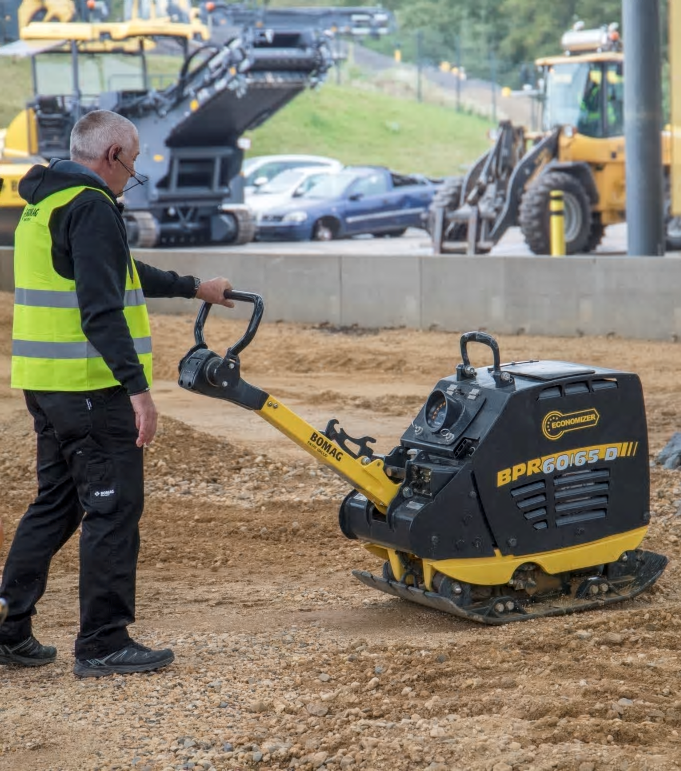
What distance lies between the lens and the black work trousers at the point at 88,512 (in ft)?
15.0

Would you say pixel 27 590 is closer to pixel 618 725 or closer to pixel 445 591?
pixel 445 591

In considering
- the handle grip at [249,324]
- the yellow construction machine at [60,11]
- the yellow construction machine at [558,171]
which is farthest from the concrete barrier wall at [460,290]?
the yellow construction machine at [60,11]

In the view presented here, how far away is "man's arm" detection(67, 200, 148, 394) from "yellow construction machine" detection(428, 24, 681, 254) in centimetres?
1595

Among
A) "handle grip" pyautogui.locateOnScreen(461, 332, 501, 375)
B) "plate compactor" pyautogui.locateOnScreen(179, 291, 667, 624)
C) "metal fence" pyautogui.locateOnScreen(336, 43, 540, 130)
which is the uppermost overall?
"metal fence" pyautogui.locateOnScreen(336, 43, 540, 130)

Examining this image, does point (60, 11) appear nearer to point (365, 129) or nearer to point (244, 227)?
point (244, 227)

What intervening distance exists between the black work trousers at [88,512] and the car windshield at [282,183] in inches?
939

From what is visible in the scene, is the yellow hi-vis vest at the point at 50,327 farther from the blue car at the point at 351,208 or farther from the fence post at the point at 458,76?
the fence post at the point at 458,76

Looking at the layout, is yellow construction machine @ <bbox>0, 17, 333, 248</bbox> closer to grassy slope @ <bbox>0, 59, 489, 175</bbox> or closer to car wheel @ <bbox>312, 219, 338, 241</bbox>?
car wheel @ <bbox>312, 219, 338, 241</bbox>

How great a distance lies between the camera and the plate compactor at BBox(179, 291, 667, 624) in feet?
16.6

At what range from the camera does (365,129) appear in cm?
4928

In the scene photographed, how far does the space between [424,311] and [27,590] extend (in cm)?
1032

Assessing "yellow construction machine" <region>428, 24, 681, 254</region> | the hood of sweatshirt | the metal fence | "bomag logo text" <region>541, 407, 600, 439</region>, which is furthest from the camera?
the metal fence

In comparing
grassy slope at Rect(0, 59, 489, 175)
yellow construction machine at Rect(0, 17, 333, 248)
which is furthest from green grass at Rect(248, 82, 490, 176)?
yellow construction machine at Rect(0, 17, 333, 248)

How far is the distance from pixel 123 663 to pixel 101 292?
1.39 metres
